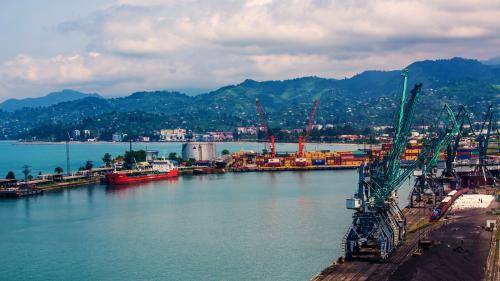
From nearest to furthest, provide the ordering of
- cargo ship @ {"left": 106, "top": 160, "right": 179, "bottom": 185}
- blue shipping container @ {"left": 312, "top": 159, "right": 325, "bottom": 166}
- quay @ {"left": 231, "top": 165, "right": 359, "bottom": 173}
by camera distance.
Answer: cargo ship @ {"left": 106, "top": 160, "right": 179, "bottom": 185}
quay @ {"left": 231, "top": 165, "right": 359, "bottom": 173}
blue shipping container @ {"left": 312, "top": 159, "right": 325, "bottom": 166}

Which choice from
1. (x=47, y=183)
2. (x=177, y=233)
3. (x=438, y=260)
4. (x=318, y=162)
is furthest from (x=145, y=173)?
(x=438, y=260)

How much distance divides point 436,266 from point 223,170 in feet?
226

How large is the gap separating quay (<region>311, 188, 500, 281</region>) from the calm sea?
9.53 ft

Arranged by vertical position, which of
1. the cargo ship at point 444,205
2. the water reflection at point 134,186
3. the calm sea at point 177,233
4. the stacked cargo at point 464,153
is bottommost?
the calm sea at point 177,233

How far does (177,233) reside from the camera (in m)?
42.2

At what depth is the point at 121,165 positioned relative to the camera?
95125 mm

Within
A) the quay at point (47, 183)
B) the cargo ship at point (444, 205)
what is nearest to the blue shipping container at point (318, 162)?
the quay at point (47, 183)

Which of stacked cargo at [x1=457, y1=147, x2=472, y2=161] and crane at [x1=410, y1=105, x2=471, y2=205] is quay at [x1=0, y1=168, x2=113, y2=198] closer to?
→ crane at [x1=410, y1=105, x2=471, y2=205]

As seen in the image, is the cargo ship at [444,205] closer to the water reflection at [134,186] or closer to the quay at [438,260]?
the quay at [438,260]

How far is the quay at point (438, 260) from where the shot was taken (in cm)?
2611

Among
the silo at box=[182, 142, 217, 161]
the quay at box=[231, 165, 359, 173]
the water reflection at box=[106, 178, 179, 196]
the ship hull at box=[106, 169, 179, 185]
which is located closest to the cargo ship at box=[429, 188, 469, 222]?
the water reflection at box=[106, 178, 179, 196]

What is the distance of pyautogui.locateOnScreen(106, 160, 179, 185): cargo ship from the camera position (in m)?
80.3

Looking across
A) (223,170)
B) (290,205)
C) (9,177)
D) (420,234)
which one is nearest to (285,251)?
(420,234)

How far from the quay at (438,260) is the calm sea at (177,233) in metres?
2.90
